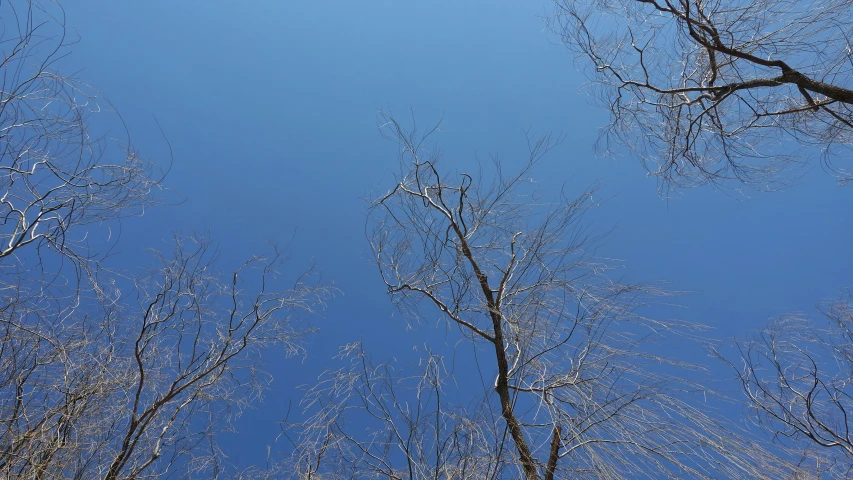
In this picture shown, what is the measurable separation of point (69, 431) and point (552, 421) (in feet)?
8.83

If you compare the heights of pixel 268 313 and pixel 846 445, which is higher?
pixel 268 313

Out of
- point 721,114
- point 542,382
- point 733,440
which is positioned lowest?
point 733,440

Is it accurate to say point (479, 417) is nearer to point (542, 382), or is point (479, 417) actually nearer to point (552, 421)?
point (552, 421)

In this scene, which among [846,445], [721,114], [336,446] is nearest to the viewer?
[336,446]

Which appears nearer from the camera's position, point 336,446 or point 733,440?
point 733,440

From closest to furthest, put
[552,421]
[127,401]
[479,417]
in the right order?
[479,417]
[552,421]
[127,401]

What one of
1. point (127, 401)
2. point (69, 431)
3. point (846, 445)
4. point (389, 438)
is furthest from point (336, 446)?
point (846, 445)

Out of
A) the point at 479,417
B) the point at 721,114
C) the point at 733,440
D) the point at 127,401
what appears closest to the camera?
the point at 733,440

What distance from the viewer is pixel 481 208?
3945 millimetres

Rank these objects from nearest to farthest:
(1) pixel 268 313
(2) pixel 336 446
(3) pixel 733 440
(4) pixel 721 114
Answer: (3) pixel 733 440 → (2) pixel 336 446 → (4) pixel 721 114 → (1) pixel 268 313

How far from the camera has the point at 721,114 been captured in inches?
135

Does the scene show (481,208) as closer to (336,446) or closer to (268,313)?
(336,446)

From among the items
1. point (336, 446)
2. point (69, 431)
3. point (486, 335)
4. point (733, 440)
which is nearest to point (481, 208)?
point (486, 335)

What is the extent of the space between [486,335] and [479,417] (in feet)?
2.91
